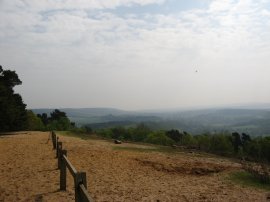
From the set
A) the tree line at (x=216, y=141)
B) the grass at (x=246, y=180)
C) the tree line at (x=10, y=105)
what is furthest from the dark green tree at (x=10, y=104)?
the tree line at (x=216, y=141)

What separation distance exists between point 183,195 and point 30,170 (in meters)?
6.42

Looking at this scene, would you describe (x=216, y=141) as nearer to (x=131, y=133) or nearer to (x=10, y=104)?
(x=131, y=133)

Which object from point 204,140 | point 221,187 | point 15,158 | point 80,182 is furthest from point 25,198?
point 204,140

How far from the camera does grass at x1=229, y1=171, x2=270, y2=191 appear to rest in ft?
41.6

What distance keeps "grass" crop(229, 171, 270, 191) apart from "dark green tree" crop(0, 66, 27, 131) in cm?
2862

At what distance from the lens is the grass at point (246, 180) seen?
1268 centimetres

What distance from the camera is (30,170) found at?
13938 millimetres

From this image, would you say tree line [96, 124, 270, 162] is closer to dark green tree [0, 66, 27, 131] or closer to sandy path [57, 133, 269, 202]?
dark green tree [0, 66, 27, 131]

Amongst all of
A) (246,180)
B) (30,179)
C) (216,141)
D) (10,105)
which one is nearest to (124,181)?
(30,179)

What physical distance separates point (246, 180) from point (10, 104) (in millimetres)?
31298

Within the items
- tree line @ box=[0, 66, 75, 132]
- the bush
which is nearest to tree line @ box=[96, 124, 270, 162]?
the bush

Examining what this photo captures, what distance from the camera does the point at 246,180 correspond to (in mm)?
13586

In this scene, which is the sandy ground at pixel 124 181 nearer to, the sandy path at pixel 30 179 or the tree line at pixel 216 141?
the sandy path at pixel 30 179

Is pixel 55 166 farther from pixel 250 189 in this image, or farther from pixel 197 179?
pixel 250 189
